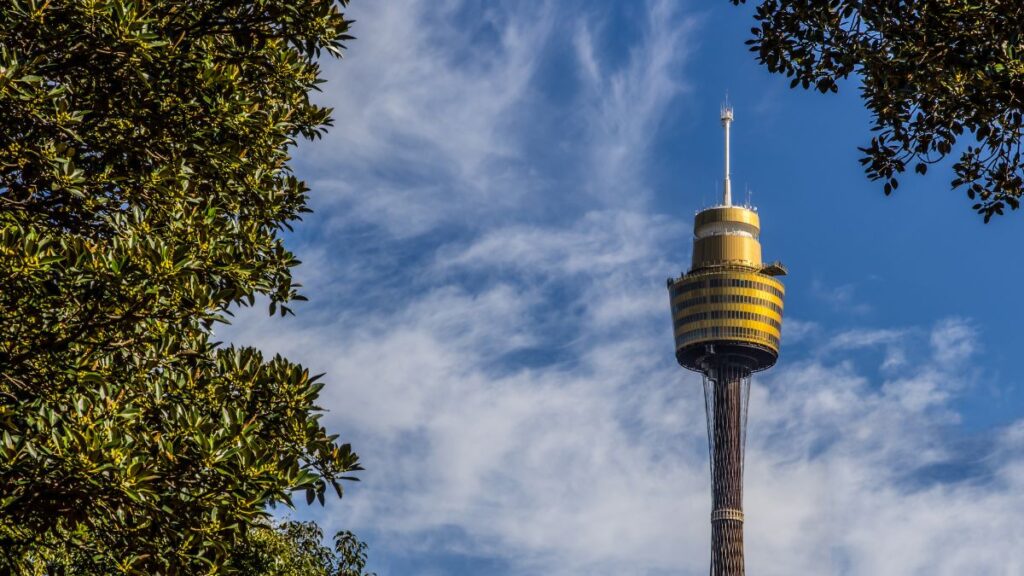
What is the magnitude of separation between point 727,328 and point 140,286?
529 feet

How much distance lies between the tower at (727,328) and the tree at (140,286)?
518 ft

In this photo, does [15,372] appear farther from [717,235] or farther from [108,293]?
[717,235]

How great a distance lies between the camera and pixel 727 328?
170 m

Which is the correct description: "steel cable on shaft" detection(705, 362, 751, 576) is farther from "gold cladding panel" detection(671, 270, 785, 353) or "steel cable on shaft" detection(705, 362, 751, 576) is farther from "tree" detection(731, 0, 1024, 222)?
"tree" detection(731, 0, 1024, 222)

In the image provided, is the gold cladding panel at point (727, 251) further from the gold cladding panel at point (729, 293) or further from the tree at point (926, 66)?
the tree at point (926, 66)

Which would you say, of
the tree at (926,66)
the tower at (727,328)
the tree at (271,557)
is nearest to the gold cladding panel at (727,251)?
the tower at (727,328)

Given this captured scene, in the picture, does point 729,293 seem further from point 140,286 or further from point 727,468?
point 140,286

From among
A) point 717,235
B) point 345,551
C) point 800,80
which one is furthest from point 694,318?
point 800,80

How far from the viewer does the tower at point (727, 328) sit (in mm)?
169625

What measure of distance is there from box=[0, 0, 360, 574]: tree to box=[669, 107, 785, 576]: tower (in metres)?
158

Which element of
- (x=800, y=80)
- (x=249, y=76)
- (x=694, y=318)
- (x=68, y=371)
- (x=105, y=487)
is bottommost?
(x=105, y=487)

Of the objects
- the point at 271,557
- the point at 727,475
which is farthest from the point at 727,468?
the point at 271,557

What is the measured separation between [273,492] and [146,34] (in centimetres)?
463

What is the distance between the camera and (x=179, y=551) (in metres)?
12.0
